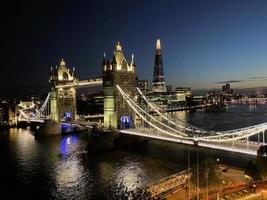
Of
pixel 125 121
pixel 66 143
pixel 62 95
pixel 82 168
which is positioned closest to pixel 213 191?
pixel 82 168

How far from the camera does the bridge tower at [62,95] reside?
2667 inches

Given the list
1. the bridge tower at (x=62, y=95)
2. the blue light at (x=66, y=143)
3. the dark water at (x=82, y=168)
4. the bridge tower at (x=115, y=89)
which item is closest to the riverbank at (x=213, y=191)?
the dark water at (x=82, y=168)

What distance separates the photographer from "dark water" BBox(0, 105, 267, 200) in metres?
28.6

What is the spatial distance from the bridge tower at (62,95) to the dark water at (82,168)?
19.0 m

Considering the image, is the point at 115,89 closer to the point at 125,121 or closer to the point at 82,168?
the point at 125,121

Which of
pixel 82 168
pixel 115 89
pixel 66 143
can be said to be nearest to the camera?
pixel 82 168

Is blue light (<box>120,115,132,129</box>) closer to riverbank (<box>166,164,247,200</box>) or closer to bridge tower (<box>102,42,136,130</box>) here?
bridge tower (<box>102,42,136,130</box>)

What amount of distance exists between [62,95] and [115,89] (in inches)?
926

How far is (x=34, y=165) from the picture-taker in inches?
1454

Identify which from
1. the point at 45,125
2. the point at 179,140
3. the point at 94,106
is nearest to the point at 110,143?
the point at 179,140

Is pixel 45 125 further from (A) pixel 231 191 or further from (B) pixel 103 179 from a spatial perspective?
(A) pixel 231 191

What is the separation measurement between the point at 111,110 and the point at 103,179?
18.7 meters

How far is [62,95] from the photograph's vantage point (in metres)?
68.9

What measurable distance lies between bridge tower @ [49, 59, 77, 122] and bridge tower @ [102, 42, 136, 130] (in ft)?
65.1
